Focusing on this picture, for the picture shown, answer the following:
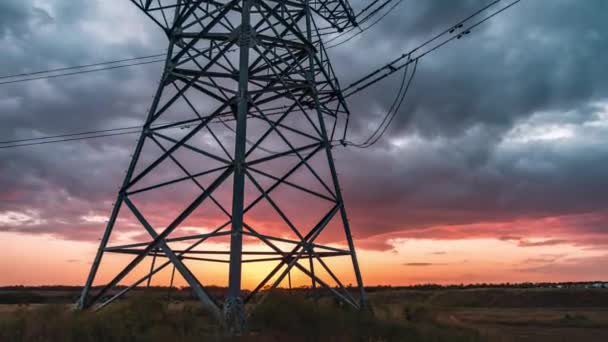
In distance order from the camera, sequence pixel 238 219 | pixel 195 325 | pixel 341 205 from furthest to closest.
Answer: pixel 341 205 < pixel 195 325 < pixel 238 219

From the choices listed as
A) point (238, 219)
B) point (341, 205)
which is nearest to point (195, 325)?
point (238, 219)

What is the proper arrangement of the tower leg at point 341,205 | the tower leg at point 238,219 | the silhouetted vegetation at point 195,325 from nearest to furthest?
1. the silhouetted vegetation at point 195,325
2. the tower leg at point 238,219
3. the tower leg at point 341,205

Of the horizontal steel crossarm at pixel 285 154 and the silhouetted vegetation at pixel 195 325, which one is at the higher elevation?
the horizontal steel crossarm at pixel 285 154

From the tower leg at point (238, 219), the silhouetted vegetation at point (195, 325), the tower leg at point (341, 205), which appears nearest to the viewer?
the silhouetted vegetation at point (195, 325)

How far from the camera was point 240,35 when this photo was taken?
50.7 feet

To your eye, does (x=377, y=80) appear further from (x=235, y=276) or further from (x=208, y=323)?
(x=208, y=323)

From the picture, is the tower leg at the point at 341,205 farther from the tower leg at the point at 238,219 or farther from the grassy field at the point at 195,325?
the tower leg at the point at 238,219

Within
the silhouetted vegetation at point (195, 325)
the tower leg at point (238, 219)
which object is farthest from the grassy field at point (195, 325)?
the tower leg at point (238, 219)

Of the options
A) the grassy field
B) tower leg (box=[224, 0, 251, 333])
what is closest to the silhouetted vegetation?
the grassy field

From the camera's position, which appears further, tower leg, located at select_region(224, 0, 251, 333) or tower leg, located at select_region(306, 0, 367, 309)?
tower leg, located at select_region(306, 0, 367, 309)

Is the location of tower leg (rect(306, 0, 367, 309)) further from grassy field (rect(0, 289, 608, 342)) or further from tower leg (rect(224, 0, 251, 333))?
tower leg (rect(224, 0, 251, 333))

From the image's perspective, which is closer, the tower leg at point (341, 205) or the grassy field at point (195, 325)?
the grassy field at point (195, 325)

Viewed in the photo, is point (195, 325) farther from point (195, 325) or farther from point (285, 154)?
point (285, 154)

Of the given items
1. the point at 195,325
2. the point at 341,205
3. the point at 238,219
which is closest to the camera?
the point at 238,219
